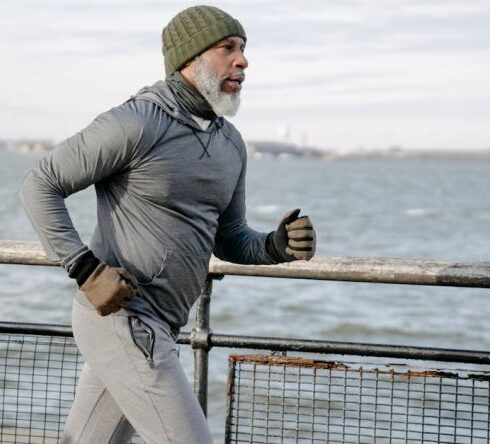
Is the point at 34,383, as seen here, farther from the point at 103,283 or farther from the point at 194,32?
the point at 194,32

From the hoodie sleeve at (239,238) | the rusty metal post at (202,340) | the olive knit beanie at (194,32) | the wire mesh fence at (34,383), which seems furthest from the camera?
the wire mesh fence at (34,383)

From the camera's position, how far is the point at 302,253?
319 centimetres

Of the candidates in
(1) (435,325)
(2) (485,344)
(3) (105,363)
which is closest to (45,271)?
(1) (435,325)

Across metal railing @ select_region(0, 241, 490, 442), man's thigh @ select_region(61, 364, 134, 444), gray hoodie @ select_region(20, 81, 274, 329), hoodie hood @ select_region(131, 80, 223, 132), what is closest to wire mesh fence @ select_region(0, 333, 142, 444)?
metal railing @ select_region(0, 241, 490, 442)

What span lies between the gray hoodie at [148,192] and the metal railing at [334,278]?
0.59 m

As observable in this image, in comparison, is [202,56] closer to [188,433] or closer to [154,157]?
[154,157]

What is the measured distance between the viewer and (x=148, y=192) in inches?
119

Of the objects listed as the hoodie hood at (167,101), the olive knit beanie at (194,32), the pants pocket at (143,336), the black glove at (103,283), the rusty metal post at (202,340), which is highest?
the olive knit beanie at (194,32)

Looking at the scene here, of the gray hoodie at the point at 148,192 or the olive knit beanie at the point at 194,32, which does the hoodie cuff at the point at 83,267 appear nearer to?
the gray hoodie at the point at 148,192

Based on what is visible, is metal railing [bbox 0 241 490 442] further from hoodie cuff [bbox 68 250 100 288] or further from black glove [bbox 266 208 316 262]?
hoodie cuff [bbox 68 250 100 288]

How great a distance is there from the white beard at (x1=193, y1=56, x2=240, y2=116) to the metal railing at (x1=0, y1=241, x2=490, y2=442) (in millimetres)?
809

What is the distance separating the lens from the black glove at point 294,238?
3176mm

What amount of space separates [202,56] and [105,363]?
92 cm

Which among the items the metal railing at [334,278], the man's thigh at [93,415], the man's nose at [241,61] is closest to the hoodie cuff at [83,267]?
the man's thigh at [93,415]
